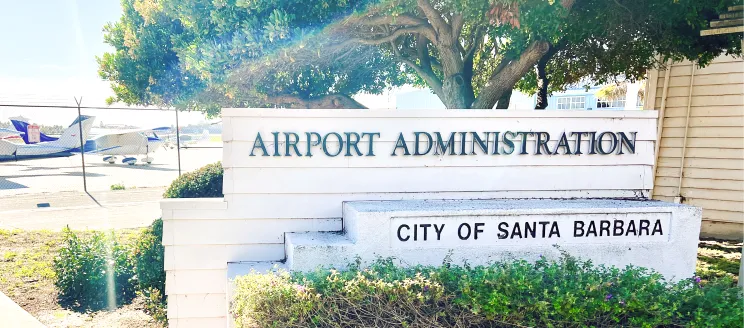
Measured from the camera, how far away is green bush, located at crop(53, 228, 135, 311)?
4867mm

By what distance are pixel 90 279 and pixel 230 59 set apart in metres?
2.83

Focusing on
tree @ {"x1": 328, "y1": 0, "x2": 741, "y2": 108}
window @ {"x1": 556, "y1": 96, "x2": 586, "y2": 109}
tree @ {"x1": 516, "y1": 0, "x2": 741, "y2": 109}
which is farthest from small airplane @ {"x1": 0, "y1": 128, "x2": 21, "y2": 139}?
window @ {"x1": 556, "y1": 96, "x2": 586, "y2": 109}

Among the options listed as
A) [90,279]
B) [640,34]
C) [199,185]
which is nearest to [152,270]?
[90,279]

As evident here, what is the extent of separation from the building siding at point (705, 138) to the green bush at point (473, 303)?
17.9 feet

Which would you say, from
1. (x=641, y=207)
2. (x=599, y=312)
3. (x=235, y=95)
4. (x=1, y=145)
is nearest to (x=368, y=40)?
(x=235, y=95)

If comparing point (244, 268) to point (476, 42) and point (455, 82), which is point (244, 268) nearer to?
point (455, 82)

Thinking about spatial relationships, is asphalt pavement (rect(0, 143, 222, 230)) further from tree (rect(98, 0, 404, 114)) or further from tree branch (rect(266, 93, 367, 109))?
tree branch (rect(266, 93, 367, 109))

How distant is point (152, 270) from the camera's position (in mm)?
4539

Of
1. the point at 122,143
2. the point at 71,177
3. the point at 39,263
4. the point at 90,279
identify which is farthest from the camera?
the point at 122,143

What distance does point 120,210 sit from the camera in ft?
33.0

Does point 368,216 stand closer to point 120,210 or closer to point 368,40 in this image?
point 368,40

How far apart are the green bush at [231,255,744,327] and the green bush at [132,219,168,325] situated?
2172 millimetres

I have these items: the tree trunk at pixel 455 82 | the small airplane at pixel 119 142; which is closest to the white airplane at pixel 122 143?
the small airplane at pixel 119 142

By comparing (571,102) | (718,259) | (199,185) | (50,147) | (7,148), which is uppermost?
(571,102)
